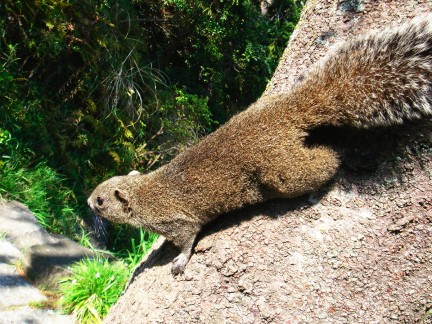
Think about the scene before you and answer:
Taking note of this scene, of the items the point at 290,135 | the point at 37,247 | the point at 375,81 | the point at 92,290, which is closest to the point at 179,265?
the point at 290,135

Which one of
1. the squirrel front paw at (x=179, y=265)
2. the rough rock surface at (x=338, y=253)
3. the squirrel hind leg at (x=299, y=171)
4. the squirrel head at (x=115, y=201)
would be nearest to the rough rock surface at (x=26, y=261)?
the squirrel head at (x=115, y=201)

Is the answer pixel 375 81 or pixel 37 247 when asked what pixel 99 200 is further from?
pixel 375 81

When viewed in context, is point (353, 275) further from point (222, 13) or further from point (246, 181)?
point (222, 13)

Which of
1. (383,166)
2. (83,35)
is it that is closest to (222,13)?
(83,35)

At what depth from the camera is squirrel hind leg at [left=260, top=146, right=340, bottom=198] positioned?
8.92 feet

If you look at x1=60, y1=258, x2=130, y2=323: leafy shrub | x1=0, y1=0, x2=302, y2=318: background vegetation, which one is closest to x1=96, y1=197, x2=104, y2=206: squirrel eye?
x1=60, y1=258, x2=130, y2=323: leafy shrub

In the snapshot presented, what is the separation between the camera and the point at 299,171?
2.92 m

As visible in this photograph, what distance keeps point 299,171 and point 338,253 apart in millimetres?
716

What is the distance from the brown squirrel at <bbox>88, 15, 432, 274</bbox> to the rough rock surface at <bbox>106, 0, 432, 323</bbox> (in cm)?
13

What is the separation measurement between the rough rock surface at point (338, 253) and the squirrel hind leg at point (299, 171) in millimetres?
71

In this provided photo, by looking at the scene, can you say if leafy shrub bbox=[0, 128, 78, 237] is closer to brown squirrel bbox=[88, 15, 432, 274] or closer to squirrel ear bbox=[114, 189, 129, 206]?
squirrel ear bbox=[114, 189, 129, 206]

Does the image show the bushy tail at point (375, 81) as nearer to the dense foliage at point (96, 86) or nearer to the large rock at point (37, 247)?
the large rock at point (37, 247)

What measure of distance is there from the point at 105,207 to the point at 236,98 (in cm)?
639

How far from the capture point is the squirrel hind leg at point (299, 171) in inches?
107
